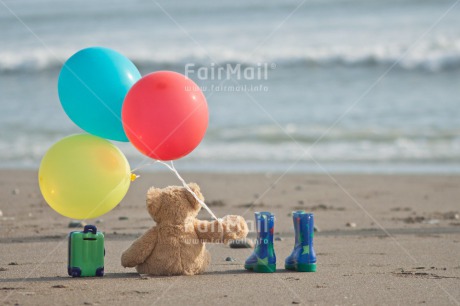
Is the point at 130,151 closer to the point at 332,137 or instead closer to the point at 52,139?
the point at 52,139

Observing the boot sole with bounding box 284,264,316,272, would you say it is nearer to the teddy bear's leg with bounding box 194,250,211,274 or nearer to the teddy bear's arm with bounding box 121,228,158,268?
the teddy bear's leg with bounding box 194,250,211,274

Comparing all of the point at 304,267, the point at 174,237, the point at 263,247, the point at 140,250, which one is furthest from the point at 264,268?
the point at 140,250

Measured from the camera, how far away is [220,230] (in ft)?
15.5

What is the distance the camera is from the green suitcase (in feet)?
15.3

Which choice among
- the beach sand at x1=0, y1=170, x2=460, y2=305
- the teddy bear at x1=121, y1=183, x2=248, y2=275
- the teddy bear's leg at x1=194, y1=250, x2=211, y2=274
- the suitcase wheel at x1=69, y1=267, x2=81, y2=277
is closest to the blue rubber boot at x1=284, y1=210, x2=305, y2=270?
the beach sand at x1=0, y1=170, x2=460, y2=305

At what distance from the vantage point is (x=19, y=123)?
1365 centimetres

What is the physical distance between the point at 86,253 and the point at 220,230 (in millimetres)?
753

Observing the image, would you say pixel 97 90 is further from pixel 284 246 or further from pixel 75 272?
pixel 284 246

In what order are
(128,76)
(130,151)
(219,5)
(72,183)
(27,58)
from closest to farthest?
(72,183) → (128,76) → (130,151) → (27,58) → (219,5)

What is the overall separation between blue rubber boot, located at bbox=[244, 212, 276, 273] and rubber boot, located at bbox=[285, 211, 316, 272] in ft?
0.41

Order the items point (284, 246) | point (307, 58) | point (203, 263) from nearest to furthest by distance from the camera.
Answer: point (203, 263) → point (284, 246) → point (307, 58)

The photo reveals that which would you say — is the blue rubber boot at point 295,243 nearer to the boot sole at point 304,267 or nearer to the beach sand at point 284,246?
the boot sole at point 304,267

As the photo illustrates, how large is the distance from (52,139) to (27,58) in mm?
9575

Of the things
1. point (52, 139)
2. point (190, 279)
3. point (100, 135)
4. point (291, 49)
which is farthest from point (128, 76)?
point (291, 49)
